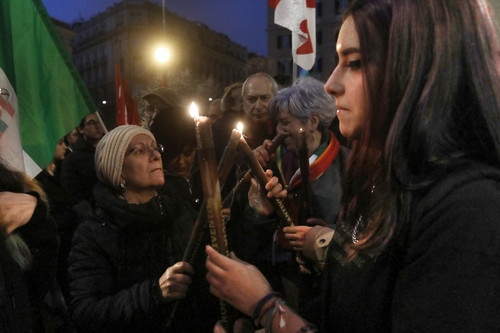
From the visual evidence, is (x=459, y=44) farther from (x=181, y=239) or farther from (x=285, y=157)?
(x=285, y=157)

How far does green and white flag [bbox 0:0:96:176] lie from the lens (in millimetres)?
Result: 2906

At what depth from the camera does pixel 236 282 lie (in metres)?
1.36

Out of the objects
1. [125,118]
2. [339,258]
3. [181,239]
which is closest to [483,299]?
[339,258]

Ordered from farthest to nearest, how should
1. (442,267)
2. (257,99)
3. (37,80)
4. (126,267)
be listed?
(257,99)
(37,80)
(126,267)
(442,267)

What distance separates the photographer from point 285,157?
11.2 ft

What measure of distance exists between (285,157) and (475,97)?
2.39 m

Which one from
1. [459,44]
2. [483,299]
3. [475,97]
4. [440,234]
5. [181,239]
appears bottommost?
[181,239]

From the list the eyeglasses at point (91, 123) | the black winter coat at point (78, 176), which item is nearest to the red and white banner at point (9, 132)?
the black winter coat at point (78, 176)

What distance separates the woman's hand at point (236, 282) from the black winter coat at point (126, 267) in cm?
80

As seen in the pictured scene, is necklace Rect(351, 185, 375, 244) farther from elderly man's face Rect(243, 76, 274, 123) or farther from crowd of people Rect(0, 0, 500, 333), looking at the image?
elderly man's face Rect(243, 76, 274, 123)

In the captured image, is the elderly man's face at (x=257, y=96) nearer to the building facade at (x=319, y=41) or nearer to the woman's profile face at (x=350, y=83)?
the woman's profile face at (x=350, y=83)

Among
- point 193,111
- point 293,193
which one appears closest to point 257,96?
point 293,193

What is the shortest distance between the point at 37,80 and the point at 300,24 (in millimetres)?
3334

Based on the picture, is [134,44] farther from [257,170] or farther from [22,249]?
[257,170]
